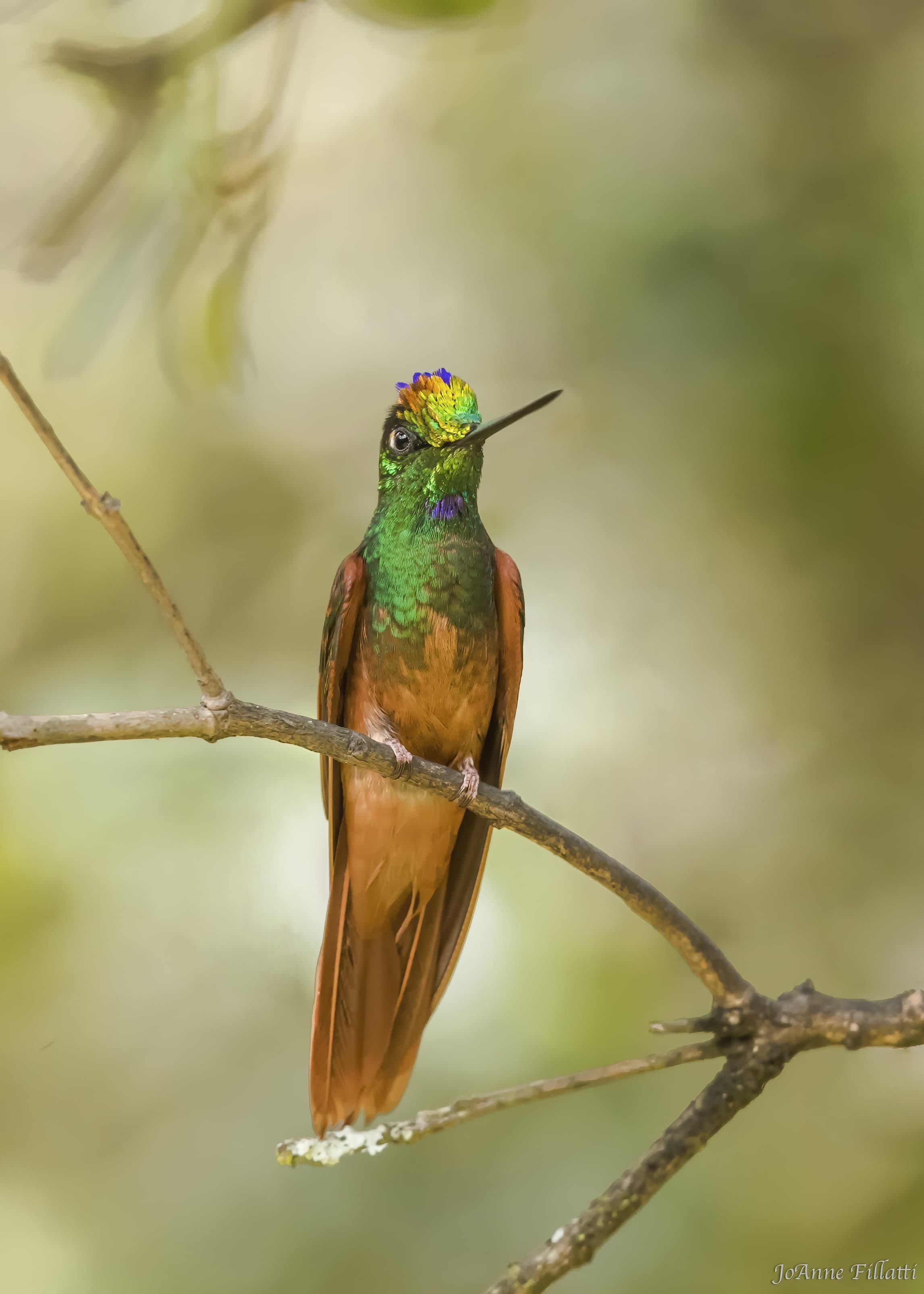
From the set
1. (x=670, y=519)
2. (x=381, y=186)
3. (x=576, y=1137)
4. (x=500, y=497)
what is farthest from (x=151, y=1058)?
(x=381, y=186)

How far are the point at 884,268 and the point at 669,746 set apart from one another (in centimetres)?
89

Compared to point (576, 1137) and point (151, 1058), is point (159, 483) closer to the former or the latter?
point (151, 1058)

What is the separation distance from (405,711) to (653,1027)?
52cm

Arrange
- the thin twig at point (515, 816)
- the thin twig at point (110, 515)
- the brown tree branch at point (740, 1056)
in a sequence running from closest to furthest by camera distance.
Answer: the thin twig at point (110, 515), the thin twig at point (515, 816), the brown tree branch at point (740, 1056)

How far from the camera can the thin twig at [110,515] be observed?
0.87m

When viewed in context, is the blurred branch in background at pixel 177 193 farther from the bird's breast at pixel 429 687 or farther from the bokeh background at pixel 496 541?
the bird's breast at pixel 429 687

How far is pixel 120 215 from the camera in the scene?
5.90ft

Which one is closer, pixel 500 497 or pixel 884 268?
pixel 884 268

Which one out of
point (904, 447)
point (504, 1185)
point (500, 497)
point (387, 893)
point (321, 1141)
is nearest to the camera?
point (321, 1141)

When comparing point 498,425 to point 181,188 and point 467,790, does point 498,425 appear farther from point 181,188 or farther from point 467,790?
point 181,188

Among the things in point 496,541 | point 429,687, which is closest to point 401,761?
point 429,687
